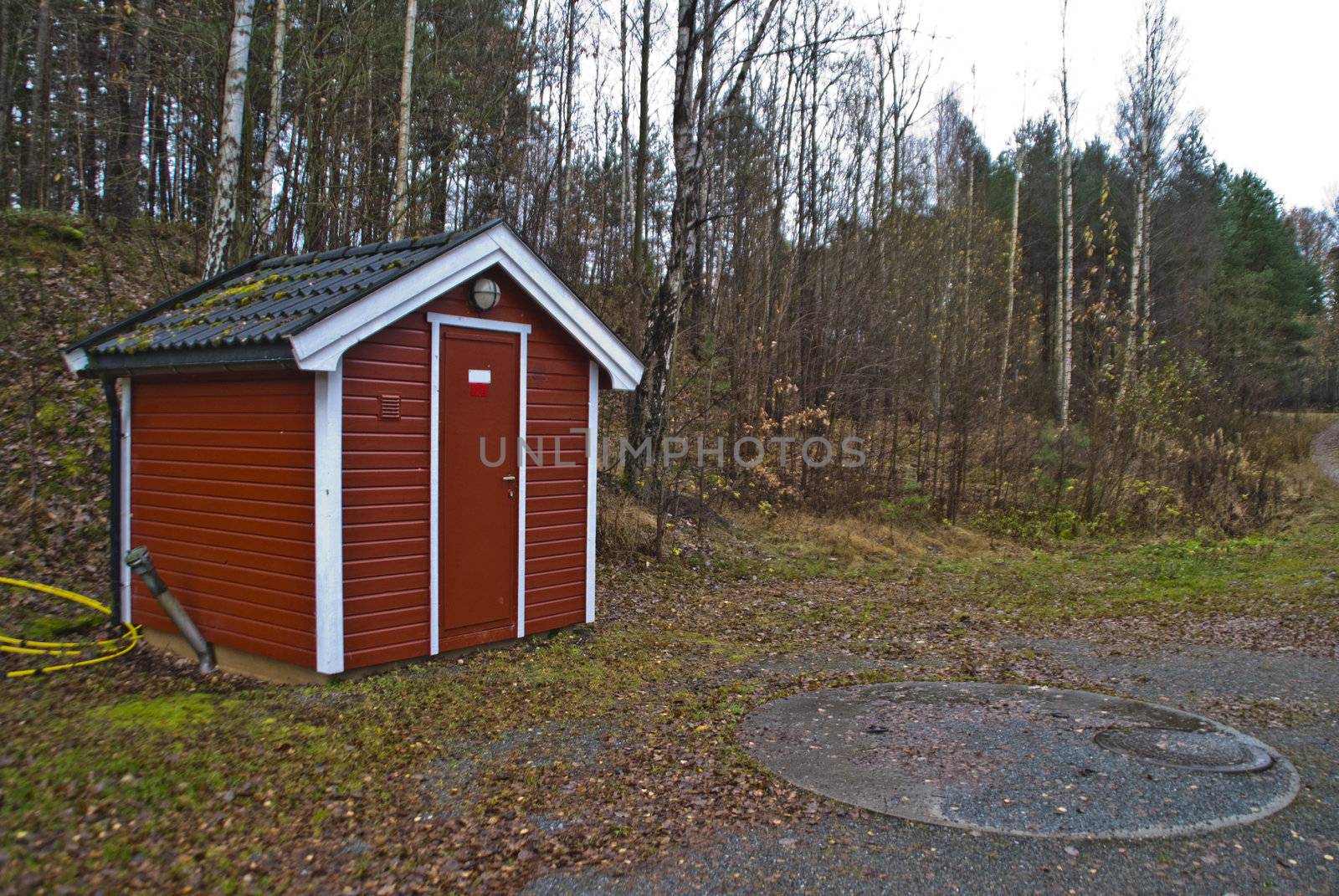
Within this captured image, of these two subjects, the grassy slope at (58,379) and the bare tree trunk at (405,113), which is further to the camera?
the bare tree trunk at (405,113)

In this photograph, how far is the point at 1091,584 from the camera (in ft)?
35.0

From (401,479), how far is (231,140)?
5549mm

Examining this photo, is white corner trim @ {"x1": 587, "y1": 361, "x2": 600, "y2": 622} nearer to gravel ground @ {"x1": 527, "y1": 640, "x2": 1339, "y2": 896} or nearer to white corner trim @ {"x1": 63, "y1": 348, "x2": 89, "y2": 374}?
white corner trim @ {"x1": 63, "y1": 348, "x2": 89, "y2": 374}

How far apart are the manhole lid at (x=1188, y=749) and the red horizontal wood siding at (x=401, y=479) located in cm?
427

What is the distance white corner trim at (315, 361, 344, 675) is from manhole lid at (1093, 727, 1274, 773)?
4.64 meters

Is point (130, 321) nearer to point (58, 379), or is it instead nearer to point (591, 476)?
point (591, 476)

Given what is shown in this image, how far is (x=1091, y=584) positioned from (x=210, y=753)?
9.53m

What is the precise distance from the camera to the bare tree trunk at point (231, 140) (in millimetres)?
9406

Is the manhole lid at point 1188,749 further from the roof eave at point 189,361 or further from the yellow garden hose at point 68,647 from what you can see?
the yellow garden hose at point 68,647

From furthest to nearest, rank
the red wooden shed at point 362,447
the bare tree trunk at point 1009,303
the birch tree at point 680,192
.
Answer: the bare tree trunk at point 1009,303 → the birch tree at point 680,192 → the red wooden shed at point 362,447

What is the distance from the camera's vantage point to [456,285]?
6336 mm

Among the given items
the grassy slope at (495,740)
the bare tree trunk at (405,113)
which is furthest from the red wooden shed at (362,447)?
the bare tree trunk at (405,113)

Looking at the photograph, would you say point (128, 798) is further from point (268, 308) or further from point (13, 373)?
point (13, 373)

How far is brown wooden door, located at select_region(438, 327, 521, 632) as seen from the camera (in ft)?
21.2
